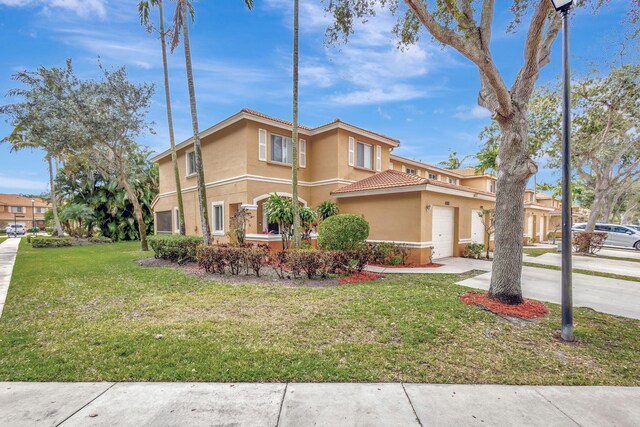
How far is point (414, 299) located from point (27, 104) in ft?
59.6

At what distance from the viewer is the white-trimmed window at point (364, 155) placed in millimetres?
16098

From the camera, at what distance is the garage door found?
13.0m

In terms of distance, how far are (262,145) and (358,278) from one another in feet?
27.1

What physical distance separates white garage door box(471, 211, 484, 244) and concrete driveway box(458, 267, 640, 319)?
5.04 m

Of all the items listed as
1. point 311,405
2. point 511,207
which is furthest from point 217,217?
point 311,405

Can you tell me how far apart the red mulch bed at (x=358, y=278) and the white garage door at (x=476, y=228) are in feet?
27.8

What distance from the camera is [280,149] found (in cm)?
1467

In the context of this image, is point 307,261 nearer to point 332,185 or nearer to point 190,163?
point 332,185

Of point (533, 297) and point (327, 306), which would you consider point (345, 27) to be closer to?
point (327, 306)

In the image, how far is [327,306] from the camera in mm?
6094

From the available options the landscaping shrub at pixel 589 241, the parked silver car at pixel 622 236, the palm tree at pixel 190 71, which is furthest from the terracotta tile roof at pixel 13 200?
the parked silver car at pixel 622 236

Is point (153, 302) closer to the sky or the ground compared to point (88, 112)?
closer to the ground

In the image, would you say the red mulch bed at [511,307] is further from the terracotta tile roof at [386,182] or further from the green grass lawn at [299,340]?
the terracotta tile roof at [386,182]

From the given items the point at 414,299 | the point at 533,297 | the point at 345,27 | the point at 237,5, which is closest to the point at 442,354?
the point at 414,299
